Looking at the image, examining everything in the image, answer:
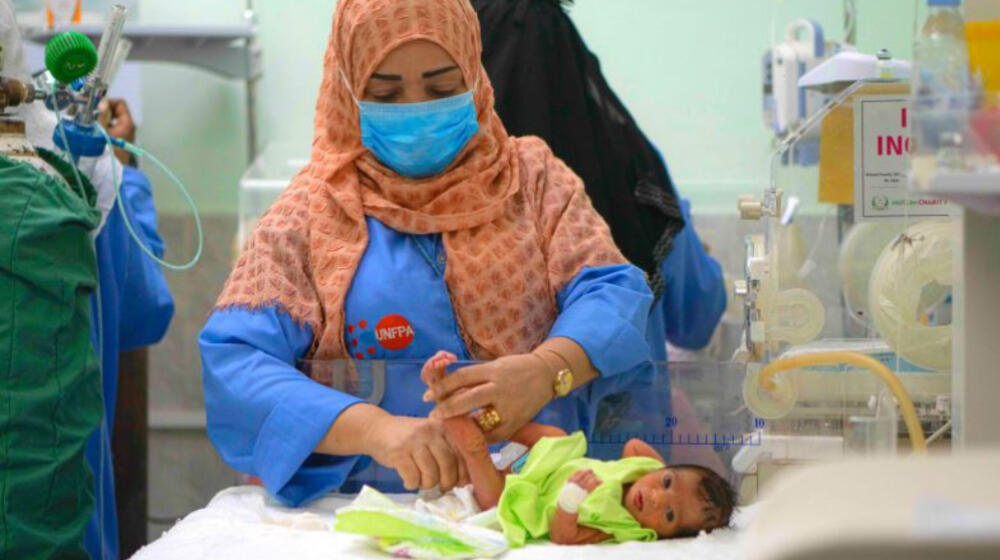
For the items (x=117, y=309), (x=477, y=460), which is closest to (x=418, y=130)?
(x=477, y=460)

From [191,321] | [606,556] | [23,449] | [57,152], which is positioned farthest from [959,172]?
[191,321]

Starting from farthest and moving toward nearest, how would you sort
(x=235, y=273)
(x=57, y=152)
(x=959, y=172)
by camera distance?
(x=57, y=152) < (x=235, y=273) < (x=959, y=172)

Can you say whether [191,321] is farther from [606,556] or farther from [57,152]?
[606,556]

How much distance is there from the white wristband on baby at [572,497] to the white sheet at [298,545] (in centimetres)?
5

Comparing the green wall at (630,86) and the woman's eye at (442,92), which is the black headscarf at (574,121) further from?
the green wall at (630,86)

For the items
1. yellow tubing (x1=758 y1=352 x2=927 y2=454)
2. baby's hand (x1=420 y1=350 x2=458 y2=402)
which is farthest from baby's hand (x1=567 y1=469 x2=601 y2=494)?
yellow tubing (x1=758 y1=352 x2=927 y2=454)

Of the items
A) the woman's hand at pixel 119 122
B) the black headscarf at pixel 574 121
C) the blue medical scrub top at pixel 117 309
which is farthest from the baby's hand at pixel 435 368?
the woman's hand at pixel 119 122

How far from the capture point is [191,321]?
16.0 ft

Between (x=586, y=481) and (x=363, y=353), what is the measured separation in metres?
0.48

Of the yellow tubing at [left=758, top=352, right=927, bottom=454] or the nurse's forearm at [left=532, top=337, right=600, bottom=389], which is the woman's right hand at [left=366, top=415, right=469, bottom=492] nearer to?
the nurse's forearm at [left=532, top=337, right=600, bottom=389]

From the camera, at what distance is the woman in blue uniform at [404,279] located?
2139 millimetres

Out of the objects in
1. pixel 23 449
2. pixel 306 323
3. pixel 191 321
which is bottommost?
pixel 191 321

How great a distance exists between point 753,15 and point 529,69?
1.70 metres

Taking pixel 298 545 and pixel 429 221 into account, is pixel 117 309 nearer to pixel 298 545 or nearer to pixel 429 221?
pixel 429 221
